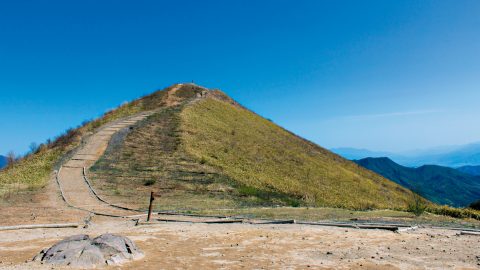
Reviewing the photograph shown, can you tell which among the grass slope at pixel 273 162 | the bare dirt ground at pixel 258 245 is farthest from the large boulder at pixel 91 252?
the grass slope at pixel 273 162

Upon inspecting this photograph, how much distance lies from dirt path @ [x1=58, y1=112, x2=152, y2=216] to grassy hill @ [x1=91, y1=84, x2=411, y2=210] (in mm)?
1264

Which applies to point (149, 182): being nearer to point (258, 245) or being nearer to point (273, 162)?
point (273, 162)

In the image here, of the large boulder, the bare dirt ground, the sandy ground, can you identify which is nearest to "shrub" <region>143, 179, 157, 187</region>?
the bare dirt ground

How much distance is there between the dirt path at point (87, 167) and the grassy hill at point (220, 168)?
4.15 ft

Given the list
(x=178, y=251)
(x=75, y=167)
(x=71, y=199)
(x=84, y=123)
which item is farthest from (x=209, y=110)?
(x=178, y=251)

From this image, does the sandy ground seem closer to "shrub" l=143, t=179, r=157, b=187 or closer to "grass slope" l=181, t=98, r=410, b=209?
"grass slope" l=181, t=98, r=410, b=209

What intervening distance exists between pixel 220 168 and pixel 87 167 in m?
13.0

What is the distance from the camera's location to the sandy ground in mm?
11297

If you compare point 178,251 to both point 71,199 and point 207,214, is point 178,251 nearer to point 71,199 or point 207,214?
point 207,214

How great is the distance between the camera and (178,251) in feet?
43.0

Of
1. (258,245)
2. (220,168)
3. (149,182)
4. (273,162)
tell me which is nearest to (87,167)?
(149,182)

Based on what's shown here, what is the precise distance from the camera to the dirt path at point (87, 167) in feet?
82.2

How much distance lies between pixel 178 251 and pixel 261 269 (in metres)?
3.57

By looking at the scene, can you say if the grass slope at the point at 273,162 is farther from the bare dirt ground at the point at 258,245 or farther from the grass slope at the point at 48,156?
the bare dirt ground at the point at 258,245
